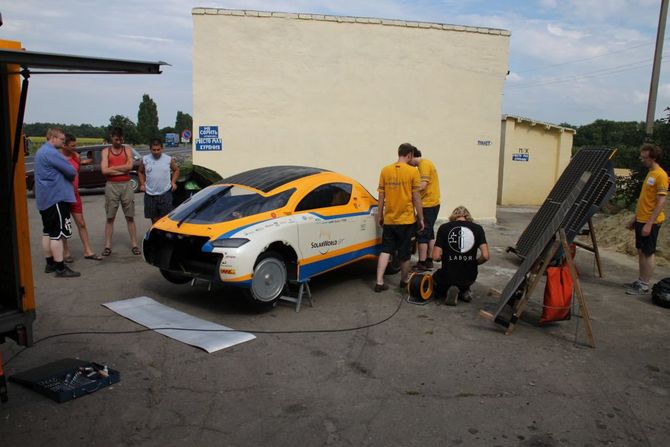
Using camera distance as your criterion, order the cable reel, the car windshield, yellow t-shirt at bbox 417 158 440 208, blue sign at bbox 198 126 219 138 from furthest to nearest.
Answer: blue sign at bbox 198 126 219 138, yellow t-shirt at bbox 417 158 440 208, the cable reel, the car windshield

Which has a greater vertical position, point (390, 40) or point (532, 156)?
point (390, 40)

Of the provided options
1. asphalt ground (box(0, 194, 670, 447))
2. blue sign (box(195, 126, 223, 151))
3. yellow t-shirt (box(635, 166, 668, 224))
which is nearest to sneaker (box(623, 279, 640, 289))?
asphalt ground (box(0, 194, 670, 447))

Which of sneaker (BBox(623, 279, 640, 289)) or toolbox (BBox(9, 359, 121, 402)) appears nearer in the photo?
toolbox (BBox(9, 359, 121, 402))

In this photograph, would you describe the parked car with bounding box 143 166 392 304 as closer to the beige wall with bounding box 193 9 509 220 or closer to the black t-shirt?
the black t-shirt

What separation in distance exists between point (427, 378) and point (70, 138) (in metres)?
6.91

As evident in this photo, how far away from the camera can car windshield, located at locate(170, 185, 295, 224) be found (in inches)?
242

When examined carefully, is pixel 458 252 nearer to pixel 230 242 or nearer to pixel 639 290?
pixel 230 242

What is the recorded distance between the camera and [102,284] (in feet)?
23.1

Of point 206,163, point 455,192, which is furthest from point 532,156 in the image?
point 206,163

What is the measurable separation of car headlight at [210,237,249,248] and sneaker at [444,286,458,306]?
252cm

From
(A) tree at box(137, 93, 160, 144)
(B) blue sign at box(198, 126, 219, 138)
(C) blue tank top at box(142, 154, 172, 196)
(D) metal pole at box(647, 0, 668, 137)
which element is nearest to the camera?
(C) blue tank top at box(142, 154, 172, 196)

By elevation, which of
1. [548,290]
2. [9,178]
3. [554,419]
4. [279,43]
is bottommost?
[554,419]

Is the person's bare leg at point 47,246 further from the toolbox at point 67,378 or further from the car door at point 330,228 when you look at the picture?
the car door at point 330,228

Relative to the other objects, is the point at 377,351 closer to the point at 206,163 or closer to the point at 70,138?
the point at 70,138
